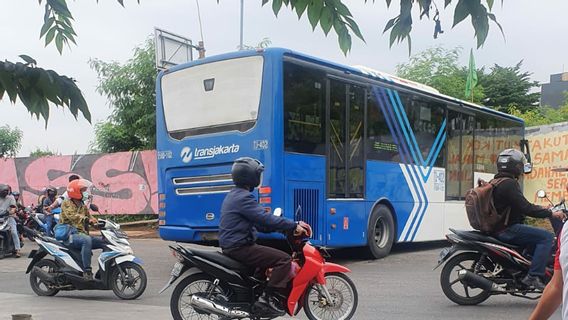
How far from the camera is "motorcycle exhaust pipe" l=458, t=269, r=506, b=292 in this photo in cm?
656

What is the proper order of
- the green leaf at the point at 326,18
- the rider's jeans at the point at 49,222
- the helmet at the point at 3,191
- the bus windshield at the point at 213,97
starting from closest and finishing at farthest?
the green leaf at the point at 326,18 < the bus windshield at the point at 213,97 < the helmet at the point at 3,191 < the rider's jeans at the point at 49,222

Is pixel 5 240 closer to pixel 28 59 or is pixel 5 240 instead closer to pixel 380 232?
pixel 380 232

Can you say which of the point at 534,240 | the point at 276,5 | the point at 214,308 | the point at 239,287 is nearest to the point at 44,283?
the point at 214,308

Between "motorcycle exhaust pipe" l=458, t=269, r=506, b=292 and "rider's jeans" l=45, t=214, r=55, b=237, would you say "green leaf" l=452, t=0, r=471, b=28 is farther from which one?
"rider's jeans" l=45, t=214, r=55, b=237

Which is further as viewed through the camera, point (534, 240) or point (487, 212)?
point (487, 212)

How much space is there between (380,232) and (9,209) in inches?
296

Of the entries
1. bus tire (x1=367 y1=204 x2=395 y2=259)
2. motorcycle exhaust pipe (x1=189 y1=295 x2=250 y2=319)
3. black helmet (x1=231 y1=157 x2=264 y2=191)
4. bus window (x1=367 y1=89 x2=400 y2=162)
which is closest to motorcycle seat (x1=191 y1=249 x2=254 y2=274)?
motorcycle exhaust pipe (x1=189 y1=295 x2=250 y2=319)

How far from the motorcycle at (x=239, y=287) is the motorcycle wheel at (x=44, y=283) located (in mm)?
2956

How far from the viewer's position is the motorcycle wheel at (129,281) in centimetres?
761

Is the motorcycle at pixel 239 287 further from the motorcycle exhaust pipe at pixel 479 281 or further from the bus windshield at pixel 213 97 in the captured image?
the bus windshield at pixel 213 97

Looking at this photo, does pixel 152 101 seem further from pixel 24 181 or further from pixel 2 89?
pixel 2 89

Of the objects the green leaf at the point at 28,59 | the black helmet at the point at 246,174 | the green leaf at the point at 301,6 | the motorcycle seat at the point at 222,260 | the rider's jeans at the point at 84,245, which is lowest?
the rider's jeans at the point at 84,245

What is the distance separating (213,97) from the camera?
9703 millimetres

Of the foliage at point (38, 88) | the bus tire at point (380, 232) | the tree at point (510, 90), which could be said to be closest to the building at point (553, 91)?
the tree at point (510, 90)
